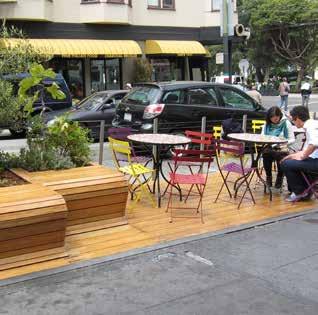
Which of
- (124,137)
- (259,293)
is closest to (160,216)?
(124,137)

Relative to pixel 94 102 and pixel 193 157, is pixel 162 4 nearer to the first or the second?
pixel 94 102

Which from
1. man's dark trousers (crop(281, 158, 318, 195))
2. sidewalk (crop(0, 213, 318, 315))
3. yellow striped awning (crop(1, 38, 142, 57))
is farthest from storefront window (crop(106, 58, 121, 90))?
sidewalk (crop(0, 213, 318, 315))

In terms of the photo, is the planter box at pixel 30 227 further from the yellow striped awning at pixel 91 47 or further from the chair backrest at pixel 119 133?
the yellow striped awning at pixel 91 47

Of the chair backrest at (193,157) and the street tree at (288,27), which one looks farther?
the street tree at (288,27)

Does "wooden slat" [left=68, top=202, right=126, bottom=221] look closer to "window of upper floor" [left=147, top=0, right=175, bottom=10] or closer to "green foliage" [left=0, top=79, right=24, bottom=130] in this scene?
"green foliage" [left=0, top=79, right=24, bottom=130]

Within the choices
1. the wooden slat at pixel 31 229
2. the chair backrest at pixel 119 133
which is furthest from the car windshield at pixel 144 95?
the wooden slat at pixel 31 229

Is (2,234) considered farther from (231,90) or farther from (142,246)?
(231,90)

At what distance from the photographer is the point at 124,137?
26.9 ft

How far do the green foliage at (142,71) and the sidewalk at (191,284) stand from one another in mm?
20704

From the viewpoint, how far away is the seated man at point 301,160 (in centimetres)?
716

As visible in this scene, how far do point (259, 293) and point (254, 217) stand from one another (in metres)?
2.34

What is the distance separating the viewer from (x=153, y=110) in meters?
11.1

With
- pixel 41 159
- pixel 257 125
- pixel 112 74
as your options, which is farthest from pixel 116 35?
pixel 41 159

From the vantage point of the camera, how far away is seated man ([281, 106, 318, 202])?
7.16 m
